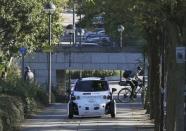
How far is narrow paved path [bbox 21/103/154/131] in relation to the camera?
2131cm

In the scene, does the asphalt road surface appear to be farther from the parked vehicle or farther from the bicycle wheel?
the bicycle wheel

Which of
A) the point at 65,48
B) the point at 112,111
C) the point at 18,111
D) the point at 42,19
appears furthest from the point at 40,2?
the point at 65,48

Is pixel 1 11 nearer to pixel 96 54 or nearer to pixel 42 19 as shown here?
pixel 42 19

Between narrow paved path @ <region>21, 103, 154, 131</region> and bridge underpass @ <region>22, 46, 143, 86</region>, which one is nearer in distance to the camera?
narrow paved path @ <region>21, 103, 154, 131</region>

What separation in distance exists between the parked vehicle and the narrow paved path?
29 centimetres

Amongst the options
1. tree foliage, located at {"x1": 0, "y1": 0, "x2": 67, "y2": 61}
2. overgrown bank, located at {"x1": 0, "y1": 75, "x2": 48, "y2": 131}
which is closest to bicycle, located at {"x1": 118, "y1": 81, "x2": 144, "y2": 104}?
overgrown bank, located at {"x1": 0, "y1": 75, "x2": 48, "y2": 131}

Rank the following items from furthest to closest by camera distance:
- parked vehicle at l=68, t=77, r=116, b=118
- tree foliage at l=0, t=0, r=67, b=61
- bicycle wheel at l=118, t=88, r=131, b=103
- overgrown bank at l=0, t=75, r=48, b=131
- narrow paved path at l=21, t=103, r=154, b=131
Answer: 1. bicycle wheel at l=118, t=88, r=131, b=103
2. tree foliage at l=0, t=0, r=67, b=61
3. parked vehicle at l=68, t=77, r=116, b=118
4. narrow paved path at l=21, t=103, r=154, b=131
5. overgrown bank at l=0, t=75, r=48, b=131

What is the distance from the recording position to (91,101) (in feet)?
82.0

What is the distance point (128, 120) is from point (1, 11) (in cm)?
1343

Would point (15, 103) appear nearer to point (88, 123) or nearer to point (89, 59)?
point (88, 123)

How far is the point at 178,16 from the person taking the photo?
13680 millimetres

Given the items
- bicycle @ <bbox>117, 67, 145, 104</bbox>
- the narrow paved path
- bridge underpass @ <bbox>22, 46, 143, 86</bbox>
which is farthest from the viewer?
bridge underpass @ <bbox>22, 46, 143, 86</bbox>

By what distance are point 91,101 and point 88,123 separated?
193 cm

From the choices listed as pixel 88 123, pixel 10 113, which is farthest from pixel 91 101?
pixel 10 113
